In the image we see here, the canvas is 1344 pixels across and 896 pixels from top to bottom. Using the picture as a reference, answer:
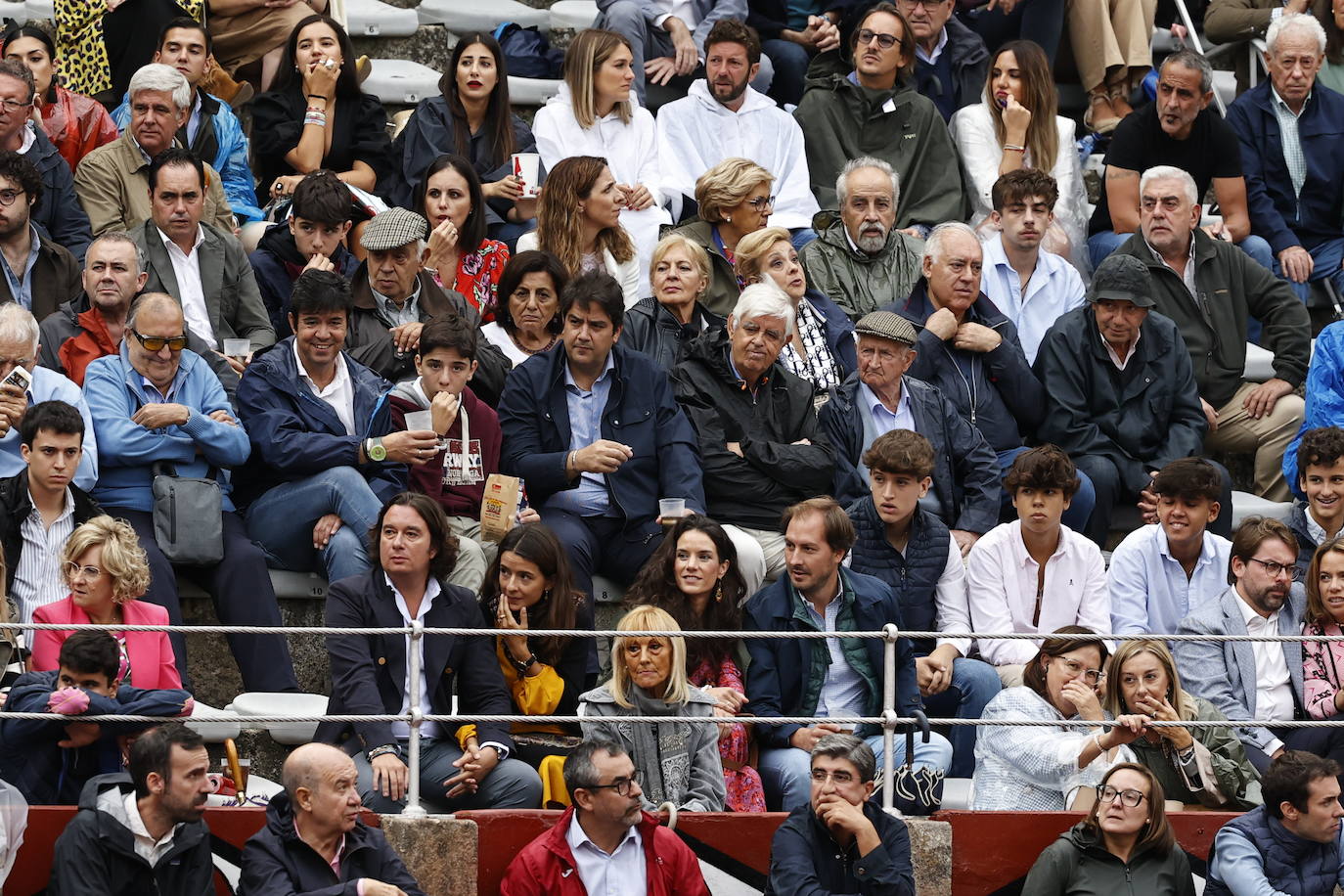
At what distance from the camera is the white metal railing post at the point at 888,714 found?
25.3ft

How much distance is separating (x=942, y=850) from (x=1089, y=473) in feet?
8.44

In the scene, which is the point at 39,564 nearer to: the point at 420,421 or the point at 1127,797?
the point at 420,421

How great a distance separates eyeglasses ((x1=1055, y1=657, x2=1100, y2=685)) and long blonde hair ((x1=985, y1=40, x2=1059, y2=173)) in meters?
4.15

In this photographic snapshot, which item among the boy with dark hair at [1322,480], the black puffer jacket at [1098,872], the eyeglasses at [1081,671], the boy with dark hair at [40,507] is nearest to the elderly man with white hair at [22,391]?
the boy with dark hair at [40,507]

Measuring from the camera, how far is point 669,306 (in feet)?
33.2

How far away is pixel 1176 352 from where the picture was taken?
10359 mm

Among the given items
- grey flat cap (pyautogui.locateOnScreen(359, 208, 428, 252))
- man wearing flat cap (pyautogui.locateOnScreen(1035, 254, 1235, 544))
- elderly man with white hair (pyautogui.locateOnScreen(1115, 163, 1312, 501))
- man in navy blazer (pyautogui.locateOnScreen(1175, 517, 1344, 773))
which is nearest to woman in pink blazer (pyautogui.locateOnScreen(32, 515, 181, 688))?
grey flat cap (pyautogui.locateOnScreen(359, 208, 428, 252))

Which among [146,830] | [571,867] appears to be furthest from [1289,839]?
[146,830]

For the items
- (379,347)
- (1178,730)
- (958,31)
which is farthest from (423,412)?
(958,31)

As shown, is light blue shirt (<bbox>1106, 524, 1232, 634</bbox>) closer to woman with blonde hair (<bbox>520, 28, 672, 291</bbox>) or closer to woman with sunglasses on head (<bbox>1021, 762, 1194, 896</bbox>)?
woman with sunglasses on head (<bbox>1021, 762, 1194, 896</bbox>)

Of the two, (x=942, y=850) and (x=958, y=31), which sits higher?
(x=958, y=31)

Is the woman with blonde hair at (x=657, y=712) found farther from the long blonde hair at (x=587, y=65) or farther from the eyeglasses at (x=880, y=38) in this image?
the eyeglasses at (x=880, y=38)

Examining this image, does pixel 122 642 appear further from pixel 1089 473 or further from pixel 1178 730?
pixel 1089 473

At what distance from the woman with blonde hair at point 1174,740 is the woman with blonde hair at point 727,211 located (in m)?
3.02
